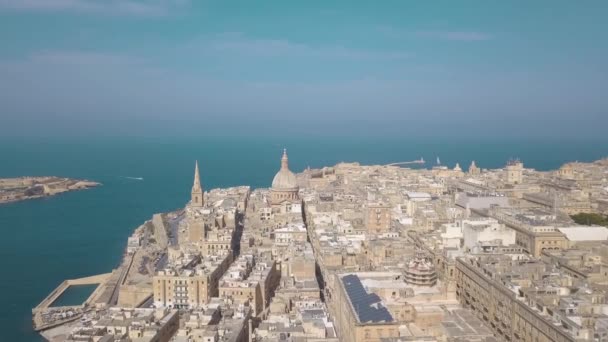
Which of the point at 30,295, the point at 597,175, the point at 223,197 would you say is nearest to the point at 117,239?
the point at 223,197

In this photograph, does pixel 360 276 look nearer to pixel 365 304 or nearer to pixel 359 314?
pixel 365 304

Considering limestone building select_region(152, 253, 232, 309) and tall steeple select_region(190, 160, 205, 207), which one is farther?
tall steeple select_region(190, 160, 205, 207)

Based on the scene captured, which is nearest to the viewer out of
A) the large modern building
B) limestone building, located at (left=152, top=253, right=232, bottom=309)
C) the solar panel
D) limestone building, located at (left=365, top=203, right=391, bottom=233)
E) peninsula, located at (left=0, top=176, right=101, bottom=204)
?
the large modern building

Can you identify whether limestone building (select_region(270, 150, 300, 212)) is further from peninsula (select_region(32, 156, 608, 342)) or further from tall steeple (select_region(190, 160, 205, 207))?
tall steeple (select_region(190, 160, 205, 207))

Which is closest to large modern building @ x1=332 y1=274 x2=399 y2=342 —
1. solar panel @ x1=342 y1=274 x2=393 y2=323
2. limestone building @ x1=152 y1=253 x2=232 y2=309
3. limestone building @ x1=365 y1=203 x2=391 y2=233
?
solar panel @ x1=342 y1=274 x2=393 y2=323

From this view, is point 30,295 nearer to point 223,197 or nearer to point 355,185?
point 223,197

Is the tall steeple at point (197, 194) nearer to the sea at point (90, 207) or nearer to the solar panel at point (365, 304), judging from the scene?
the sea at point (90, 207)

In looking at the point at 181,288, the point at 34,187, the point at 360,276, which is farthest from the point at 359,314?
the point at 34,187
